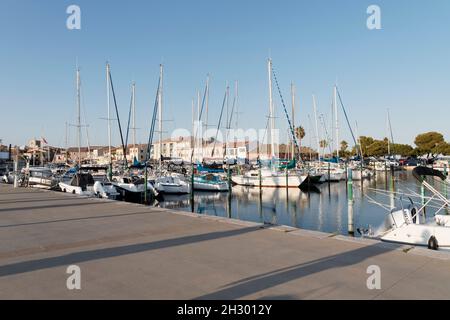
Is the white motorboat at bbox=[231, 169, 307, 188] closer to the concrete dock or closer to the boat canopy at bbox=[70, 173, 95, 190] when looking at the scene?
the boat canopy at bbox=[70, 173, 95, 190]

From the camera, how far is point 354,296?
4332 mm

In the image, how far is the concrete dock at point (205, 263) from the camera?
451 cm

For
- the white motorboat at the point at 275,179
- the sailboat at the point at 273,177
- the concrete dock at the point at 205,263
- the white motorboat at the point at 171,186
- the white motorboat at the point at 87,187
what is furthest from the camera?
the white motorboat at the point at 275,179

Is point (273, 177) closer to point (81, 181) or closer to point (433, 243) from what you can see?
point (81, 181)

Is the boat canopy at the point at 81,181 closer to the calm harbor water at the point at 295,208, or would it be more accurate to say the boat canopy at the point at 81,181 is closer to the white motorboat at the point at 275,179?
the calm harbor water at the point at 295,208

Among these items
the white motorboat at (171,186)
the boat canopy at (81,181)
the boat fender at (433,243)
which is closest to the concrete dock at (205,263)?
the boat fender at (433,243)

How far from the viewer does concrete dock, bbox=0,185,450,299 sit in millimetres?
4512

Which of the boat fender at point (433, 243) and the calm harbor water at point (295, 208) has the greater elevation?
the boat fender at point (433, 243)

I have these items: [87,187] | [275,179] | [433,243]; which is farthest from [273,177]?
[433,243]

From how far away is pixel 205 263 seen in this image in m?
5.81

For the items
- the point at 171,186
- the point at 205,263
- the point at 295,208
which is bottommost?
the point at 295,208

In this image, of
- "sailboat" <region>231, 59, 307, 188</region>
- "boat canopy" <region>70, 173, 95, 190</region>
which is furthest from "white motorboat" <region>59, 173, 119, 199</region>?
"sailboat" <region>231, 59, 307, 188</region>
